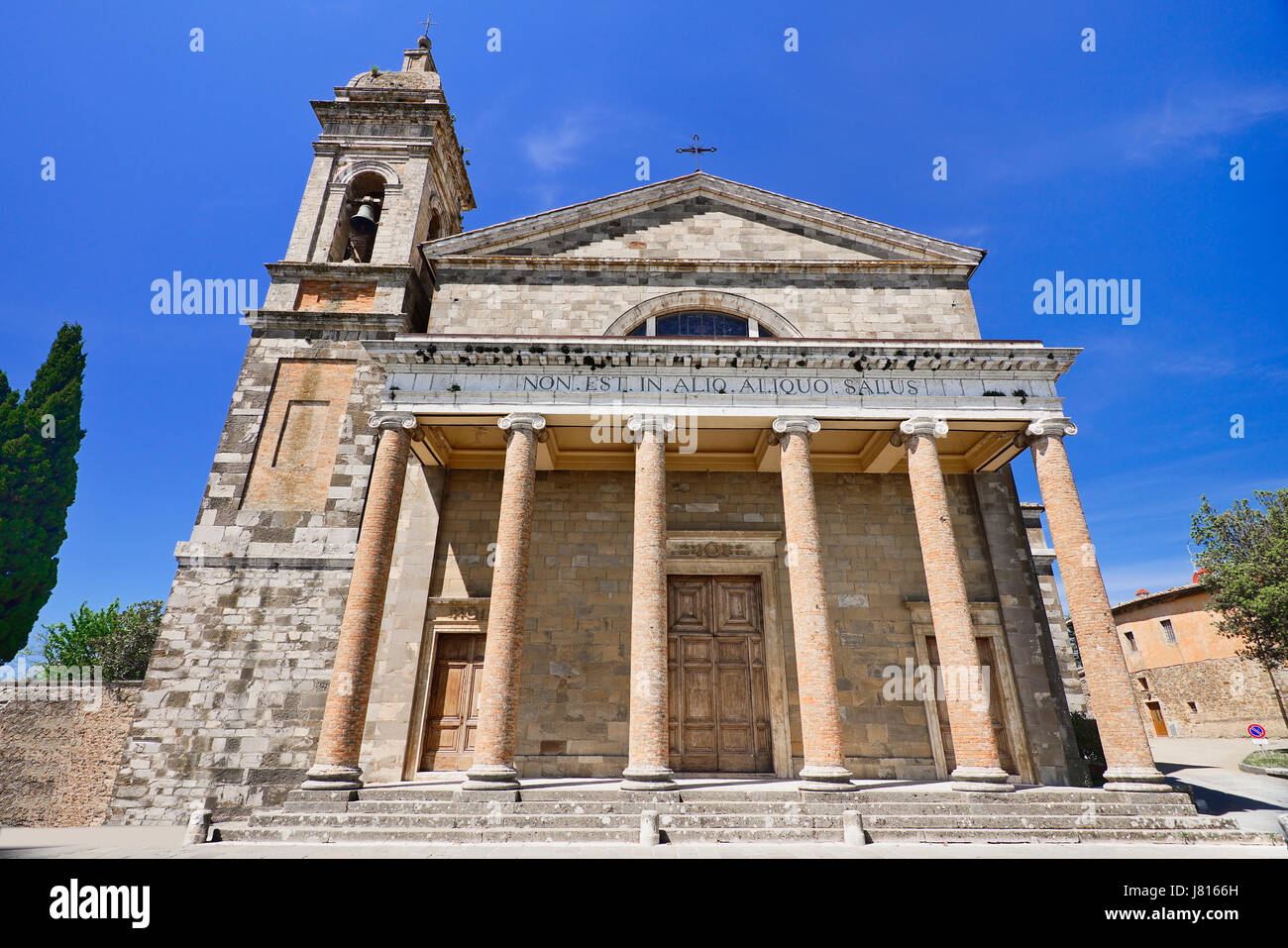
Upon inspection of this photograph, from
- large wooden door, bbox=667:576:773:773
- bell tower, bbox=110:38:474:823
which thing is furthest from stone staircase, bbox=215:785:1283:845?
large wooden door, bbox=667:576:773:773

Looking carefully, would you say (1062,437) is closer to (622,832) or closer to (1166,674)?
(622,832)

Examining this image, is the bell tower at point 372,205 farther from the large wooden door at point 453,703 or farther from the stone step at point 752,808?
the stone step at point 752,808

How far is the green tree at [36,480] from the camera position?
2175 centimetres

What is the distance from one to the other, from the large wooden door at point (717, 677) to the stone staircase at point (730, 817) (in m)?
3.66

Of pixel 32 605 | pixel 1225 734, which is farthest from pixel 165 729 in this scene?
pixel 1225 734

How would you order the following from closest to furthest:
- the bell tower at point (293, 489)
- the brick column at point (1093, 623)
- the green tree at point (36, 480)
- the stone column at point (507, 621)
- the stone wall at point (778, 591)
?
the stone column at point (507, 621) < the brick column at point (1093, 623) < the bell tower at point (293, 489) < the stone wall at point (778, 591) < the green tree at point (36, 480)

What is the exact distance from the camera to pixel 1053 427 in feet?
39.3

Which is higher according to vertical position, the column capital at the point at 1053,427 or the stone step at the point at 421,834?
the column capital at the point at 1053,427

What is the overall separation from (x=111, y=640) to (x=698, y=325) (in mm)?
28483

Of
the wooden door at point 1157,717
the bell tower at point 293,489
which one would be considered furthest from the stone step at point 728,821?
the wooden door at point 1157,717

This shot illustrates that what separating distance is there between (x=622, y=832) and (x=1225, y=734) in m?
34.5

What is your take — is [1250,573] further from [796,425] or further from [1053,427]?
[796,425]

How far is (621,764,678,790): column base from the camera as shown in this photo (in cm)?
934

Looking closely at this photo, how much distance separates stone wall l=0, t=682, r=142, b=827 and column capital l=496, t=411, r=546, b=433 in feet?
33.1
